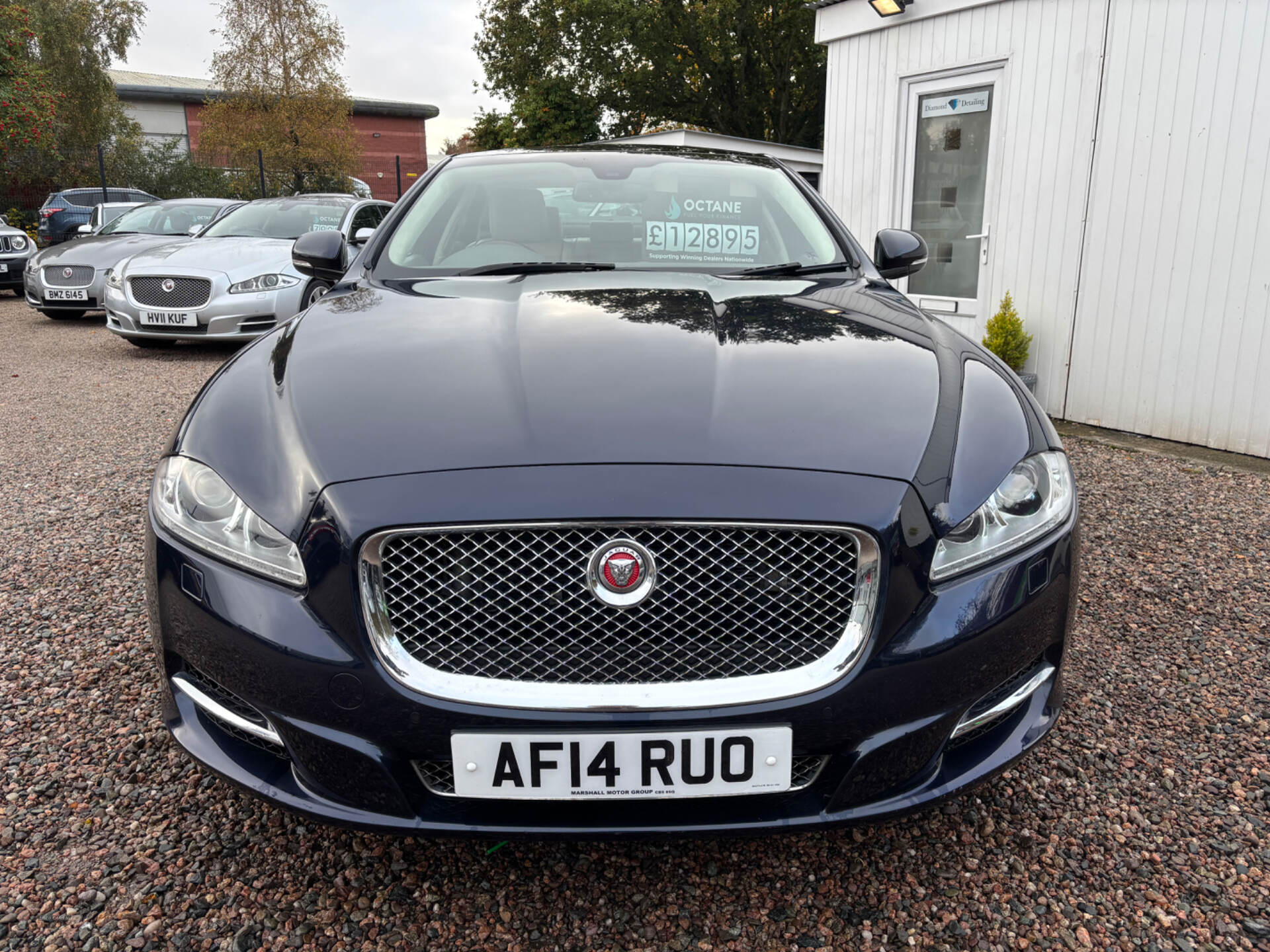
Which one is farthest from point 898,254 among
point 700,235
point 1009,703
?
point 1009,703

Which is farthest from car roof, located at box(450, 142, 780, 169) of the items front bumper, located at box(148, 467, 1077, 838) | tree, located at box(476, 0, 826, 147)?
tree, located at box(476, 0, 826, 147)

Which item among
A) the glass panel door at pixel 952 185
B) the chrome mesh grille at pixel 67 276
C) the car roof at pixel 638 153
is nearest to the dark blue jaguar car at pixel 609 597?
the car roof at pixel 638 153

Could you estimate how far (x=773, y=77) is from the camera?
87.8ft

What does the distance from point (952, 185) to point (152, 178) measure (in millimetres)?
→ 25591

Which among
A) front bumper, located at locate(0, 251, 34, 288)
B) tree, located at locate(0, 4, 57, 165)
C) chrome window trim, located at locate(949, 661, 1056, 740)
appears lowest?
chrome window trim, located at locate(949, 661, 1056, 740)

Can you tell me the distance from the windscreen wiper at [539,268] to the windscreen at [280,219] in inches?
279

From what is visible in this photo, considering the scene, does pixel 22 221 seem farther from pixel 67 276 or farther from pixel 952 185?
pixel 952 185

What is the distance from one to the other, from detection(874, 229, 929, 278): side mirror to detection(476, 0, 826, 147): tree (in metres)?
25.0

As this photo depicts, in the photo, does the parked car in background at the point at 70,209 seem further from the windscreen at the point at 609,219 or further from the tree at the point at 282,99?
the windscreen at the point at 609,219

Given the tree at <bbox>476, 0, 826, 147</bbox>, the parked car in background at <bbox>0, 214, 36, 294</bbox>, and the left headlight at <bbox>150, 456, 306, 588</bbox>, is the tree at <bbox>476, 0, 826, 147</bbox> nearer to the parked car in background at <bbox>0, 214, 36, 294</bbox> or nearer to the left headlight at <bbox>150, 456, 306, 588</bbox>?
the parked car in background at <bbox>0, 214, 36, 294</bbox>

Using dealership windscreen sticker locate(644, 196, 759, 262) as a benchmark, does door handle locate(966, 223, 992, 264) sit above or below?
below

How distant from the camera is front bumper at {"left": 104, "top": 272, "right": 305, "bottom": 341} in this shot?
813 centimetres

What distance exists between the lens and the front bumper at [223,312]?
320 inches

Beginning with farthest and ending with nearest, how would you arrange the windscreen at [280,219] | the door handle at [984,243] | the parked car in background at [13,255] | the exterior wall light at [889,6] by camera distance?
the parked car in background at [13,255] < the windscreen at [280,219] < the exterior wall light at [889,6] < the door handle at [984,243]
